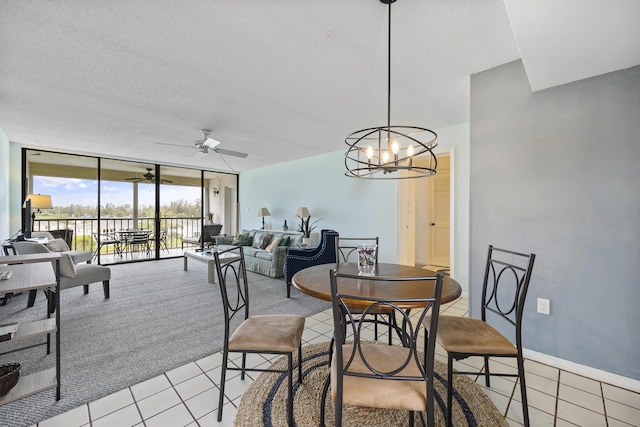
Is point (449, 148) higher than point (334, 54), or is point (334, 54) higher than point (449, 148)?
point (334, 54)

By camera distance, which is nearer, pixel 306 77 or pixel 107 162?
pixel 306 77

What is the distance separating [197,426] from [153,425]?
25cm

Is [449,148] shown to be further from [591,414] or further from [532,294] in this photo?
[591,414]

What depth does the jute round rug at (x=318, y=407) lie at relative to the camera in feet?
4.99

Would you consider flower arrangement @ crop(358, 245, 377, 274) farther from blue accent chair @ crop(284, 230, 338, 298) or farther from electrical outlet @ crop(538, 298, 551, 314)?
blue accent chair @ crop(284, 230, 338, 298)

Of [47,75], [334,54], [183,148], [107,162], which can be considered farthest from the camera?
[107,162]

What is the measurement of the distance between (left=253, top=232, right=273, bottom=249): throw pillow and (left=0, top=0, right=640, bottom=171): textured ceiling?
2.61 meters

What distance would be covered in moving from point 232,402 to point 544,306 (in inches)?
94.1

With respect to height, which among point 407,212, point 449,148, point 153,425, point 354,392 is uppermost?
point 449,148

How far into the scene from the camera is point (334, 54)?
2098 millimetres

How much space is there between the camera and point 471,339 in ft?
5.07

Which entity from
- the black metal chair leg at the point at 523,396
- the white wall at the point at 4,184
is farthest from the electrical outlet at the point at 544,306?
the white wall at the point at 4,184

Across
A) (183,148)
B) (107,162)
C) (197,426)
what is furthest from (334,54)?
(107,162)

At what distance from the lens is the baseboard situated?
5.94 ft
